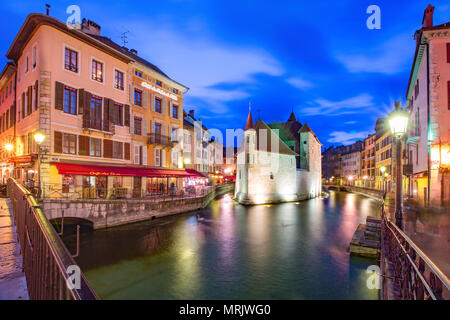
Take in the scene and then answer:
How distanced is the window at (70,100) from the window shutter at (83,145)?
1973 mm

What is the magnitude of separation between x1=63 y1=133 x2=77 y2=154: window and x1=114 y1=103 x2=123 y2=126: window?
12.9ft

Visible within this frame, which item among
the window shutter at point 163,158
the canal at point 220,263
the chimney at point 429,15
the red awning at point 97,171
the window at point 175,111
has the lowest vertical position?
the canal at point 220,263

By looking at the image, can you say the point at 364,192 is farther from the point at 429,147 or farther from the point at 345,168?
the point at 429,147

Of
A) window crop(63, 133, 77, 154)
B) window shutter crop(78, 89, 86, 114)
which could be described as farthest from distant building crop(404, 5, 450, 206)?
window crop(63, 133, 77, 154)

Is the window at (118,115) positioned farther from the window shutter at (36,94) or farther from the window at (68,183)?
the window at (68,183)

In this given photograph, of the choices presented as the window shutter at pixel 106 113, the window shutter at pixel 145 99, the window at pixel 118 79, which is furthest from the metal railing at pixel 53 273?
the window shutter at pixel 145 99

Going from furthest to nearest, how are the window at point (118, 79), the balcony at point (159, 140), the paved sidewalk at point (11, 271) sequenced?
the balcony at point (159, 140)
the window at point (118, 79)
the paved sidewalk at point (11, 271)

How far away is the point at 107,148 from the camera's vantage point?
65.7ft

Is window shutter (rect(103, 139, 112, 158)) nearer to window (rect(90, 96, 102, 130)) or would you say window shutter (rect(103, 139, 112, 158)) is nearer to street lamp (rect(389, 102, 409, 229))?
window (rect(90, 96, 102, 130))

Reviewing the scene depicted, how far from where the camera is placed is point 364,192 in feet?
170

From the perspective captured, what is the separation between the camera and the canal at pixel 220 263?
937 centimetres

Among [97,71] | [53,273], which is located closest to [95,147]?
[97,71]
